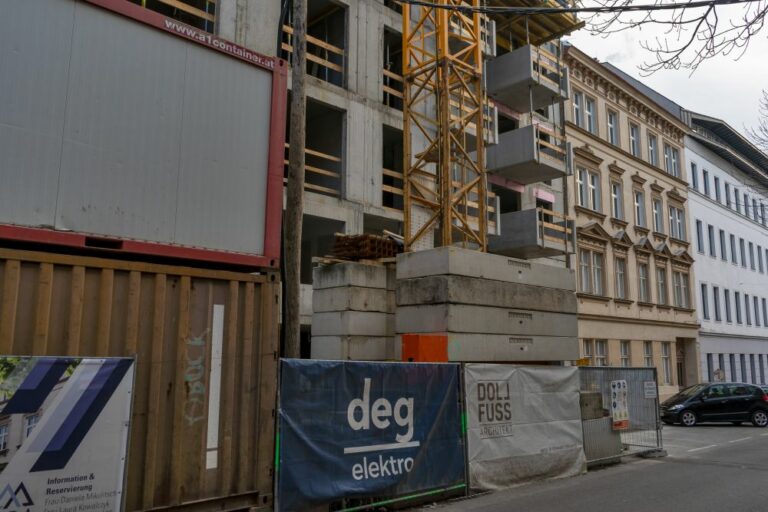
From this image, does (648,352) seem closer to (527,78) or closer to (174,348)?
(527,78)

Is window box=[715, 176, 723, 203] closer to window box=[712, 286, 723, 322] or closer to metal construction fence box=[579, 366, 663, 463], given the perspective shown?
window box=[712, 286, 723, 322]

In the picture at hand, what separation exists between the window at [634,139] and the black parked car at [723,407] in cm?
1563

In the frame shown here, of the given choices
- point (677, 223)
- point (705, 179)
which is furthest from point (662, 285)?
point (705, 179)

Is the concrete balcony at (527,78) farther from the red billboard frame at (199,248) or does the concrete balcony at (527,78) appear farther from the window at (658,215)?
the red billboard frame at (199,248)

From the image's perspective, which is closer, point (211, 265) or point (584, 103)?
point (211, 265)

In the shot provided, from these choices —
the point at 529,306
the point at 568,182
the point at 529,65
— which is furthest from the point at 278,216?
the point at 568,182

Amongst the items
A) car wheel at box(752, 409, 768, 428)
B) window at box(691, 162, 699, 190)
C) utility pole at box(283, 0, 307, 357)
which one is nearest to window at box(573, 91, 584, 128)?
window at box(691, 162, 699, 190)

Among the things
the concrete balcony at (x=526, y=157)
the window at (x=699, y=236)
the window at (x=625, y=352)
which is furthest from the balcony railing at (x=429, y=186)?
the window at (x=699, y=236)

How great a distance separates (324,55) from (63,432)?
16.0 m

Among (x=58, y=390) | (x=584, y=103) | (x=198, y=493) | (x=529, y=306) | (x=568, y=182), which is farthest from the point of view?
(x=584, y=103)

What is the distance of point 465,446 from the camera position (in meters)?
8.77

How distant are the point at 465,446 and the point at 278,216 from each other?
4.39 meters

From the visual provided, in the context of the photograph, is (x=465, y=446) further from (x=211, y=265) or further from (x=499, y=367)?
(x=211, y=265)

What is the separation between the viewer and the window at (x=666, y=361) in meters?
31.2
